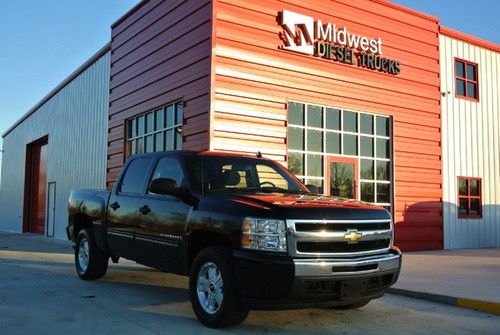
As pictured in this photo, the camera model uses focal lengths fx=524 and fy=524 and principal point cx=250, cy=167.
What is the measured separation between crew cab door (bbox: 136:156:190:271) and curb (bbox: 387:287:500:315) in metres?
3.69

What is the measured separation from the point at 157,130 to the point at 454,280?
8822mm

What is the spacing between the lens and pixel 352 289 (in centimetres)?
527

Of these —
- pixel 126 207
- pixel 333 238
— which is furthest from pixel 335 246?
pixel 126 207

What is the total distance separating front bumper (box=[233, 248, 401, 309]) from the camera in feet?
16.2

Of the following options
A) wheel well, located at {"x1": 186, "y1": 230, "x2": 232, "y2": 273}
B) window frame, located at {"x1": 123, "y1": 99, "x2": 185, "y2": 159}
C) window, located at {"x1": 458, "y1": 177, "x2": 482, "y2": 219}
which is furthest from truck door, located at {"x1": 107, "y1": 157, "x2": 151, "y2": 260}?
window, located at {"x1": 458, "y1": 177, "x2": 482, "y2": 219}

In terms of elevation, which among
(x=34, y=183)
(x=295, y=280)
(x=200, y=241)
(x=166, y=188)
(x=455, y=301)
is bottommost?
(x=455, y=301)

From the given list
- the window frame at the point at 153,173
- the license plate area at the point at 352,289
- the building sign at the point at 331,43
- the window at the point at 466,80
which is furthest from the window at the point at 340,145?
the license plate area at the point at 352,289

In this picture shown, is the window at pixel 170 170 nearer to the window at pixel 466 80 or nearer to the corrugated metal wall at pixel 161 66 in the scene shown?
the corrugated metal wall at pixel 161 66

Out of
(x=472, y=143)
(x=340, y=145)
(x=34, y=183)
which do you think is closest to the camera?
(x=340, y=145)

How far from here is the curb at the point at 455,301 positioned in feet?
22.1

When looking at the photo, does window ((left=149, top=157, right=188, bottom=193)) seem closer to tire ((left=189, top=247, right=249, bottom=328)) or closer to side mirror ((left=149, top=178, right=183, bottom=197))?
side mirror ((left=149, top=178, right=183, bottom=197))

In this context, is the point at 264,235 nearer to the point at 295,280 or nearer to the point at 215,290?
the point at 295,280

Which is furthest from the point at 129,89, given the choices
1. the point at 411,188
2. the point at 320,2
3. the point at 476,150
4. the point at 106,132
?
the point at 476,150

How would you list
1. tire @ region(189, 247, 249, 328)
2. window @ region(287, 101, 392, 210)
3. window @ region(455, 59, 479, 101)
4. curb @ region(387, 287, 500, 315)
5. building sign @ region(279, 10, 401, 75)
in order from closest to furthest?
1. tire @ region(189, 247, 249, 328)
2. curb @ region(387, 287, 500, 315)
3. building sign @ region(279, 10, 401, 75)
4. window @ region(287, 101, 392, 210)
5. window @ region(455, 59, 479, 101)
